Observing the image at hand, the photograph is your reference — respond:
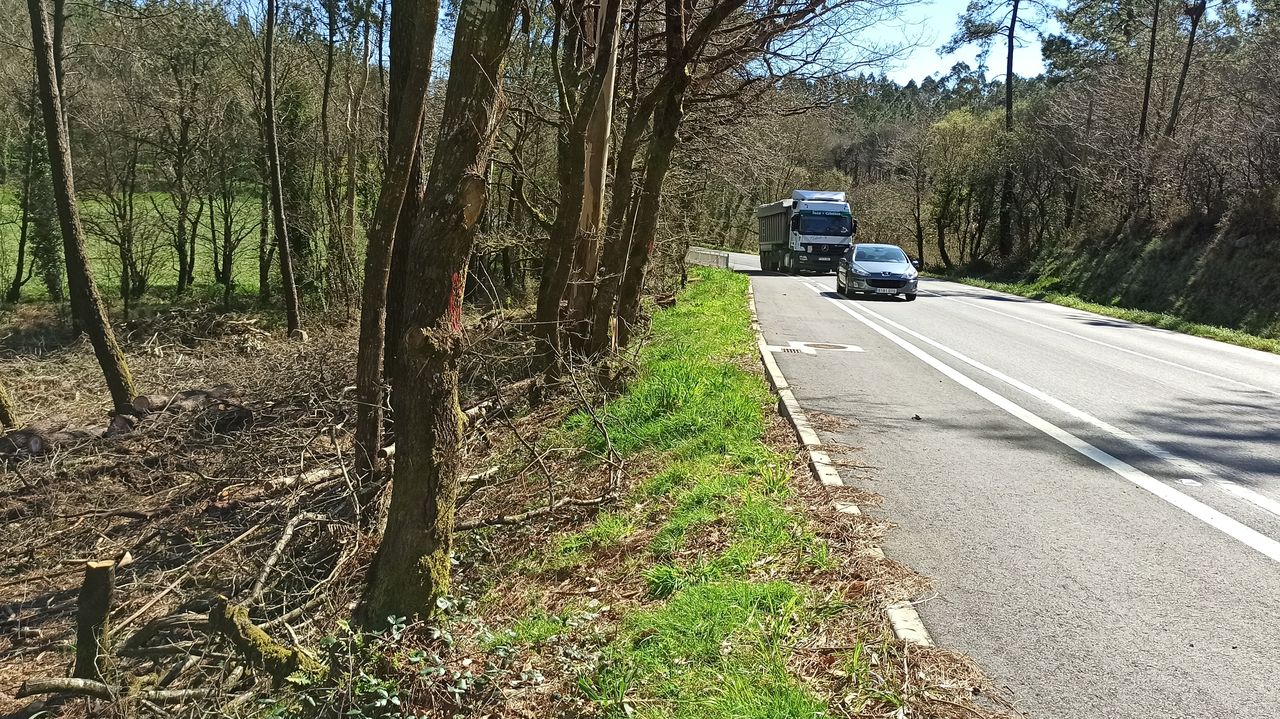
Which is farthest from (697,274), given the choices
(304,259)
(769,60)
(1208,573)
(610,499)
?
(1208,573)

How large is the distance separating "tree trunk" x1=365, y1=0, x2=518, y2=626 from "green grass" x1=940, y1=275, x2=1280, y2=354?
50.3 feet

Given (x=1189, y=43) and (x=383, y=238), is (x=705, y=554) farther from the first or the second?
(x=1189, y=43)

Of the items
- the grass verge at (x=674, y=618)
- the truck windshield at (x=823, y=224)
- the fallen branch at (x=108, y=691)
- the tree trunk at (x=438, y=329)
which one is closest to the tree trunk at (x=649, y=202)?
the grass verge at (x=674, y=618)

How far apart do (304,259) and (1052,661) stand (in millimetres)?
22808

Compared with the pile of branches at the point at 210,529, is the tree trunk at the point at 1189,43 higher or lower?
higher

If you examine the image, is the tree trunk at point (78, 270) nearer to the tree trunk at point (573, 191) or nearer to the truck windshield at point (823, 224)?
the tree trunk at point (573, 191)

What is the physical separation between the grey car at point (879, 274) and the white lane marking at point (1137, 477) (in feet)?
38.8

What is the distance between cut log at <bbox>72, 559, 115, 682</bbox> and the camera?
426 centimetres

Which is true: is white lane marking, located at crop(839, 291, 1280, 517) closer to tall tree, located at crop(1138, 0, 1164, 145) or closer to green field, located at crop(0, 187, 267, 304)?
green field, located at crop(0, 187, 267, 304)

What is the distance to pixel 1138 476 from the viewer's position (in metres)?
5.97

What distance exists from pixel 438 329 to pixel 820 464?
3.32 m

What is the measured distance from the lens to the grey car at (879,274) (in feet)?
71.5

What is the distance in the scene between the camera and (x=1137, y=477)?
5.95m

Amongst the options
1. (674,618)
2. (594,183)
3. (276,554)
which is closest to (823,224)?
(594,183)
